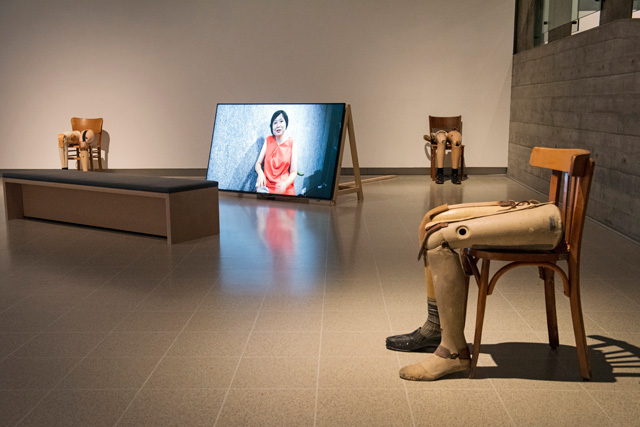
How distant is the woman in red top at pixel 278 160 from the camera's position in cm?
724

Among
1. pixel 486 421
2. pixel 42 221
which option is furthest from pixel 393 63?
pixel 486 421

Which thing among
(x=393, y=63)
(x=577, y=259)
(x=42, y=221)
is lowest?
(x=42, y=221)

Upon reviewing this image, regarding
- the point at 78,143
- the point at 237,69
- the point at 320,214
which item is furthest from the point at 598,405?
the point at 78,143

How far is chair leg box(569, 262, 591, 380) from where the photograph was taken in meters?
2.50

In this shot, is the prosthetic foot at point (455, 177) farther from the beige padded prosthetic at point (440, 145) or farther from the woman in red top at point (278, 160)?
the woman in red top at point (278, 160)

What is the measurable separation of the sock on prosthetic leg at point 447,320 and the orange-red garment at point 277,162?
186 inches

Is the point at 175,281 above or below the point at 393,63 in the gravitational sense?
below

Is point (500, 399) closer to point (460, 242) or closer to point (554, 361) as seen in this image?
point (554, 361)

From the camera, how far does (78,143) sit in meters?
9.45

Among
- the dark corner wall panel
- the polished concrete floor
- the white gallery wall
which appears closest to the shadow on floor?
the polished concrete floor

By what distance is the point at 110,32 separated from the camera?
9.83 m

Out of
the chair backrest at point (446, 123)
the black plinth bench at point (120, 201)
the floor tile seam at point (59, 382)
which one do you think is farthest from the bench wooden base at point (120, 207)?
the chair backrest at point (446, 123)

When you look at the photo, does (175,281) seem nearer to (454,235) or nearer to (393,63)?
(454,235)

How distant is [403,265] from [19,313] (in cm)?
235
